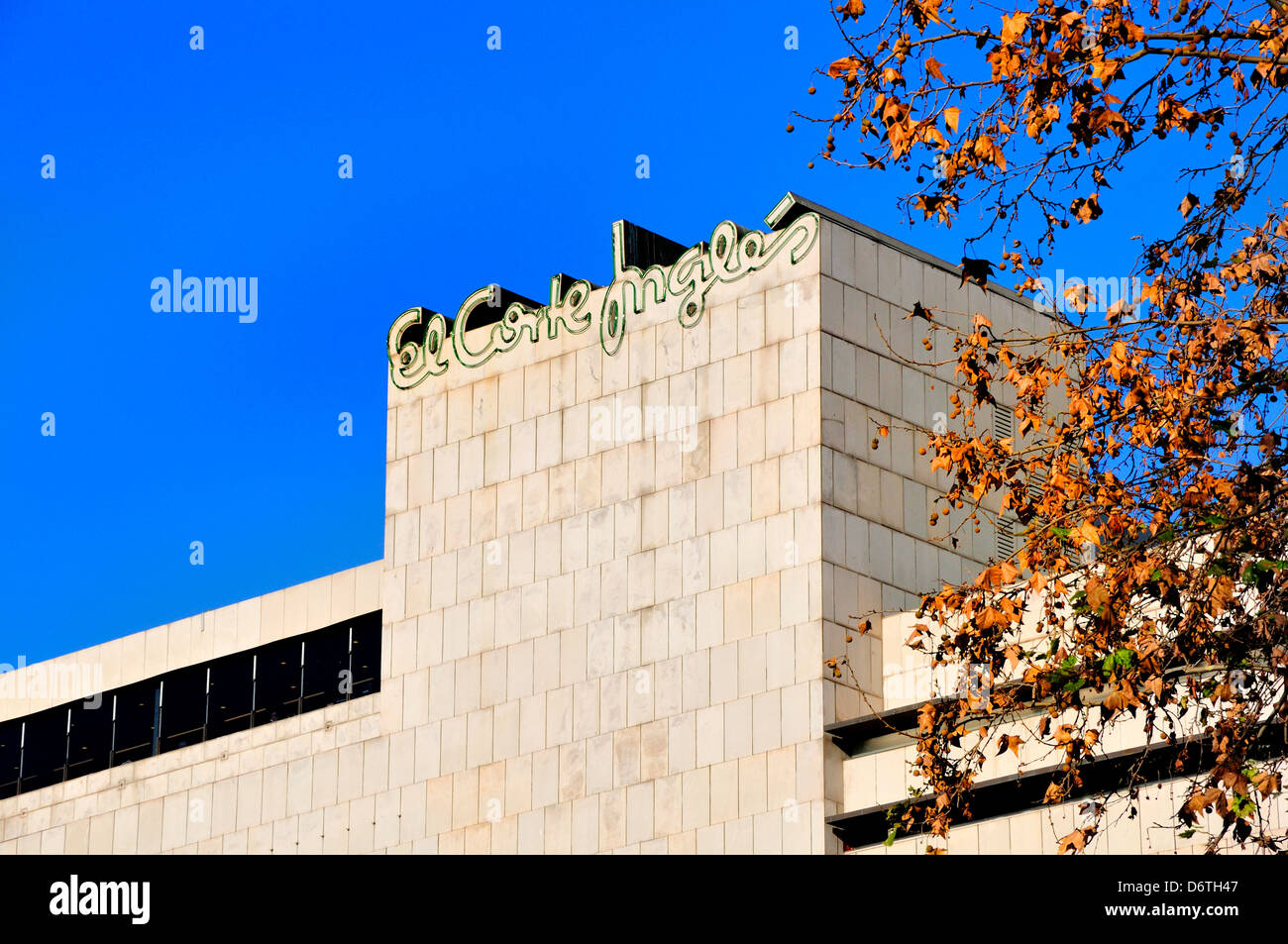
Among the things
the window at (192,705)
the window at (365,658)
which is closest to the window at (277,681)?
the window at (192,705)

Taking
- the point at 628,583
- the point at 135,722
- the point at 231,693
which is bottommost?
the point at 135,722

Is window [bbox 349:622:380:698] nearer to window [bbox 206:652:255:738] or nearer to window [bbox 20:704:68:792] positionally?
window [bbox 206:652:255:738]

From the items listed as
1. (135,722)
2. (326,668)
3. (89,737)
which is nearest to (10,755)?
(89,737)

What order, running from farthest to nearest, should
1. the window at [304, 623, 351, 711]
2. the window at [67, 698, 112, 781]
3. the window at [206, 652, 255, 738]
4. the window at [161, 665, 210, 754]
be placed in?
the window at [67, 698, 112, 781] < the window at [161, 665, 210, 754] < the window at [206, 652, 255, 738] < the window at [304, 623, 351, 711]

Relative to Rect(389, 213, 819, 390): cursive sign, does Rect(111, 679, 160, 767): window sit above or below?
below

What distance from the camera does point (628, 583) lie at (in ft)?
134

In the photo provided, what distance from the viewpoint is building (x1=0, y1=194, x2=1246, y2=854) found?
125 feet

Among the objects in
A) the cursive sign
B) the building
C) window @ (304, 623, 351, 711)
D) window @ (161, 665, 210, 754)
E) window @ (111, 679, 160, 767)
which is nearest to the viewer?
the building

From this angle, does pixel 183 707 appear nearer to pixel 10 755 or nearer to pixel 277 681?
pixel 277 681

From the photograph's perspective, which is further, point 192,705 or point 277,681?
point 192,705
